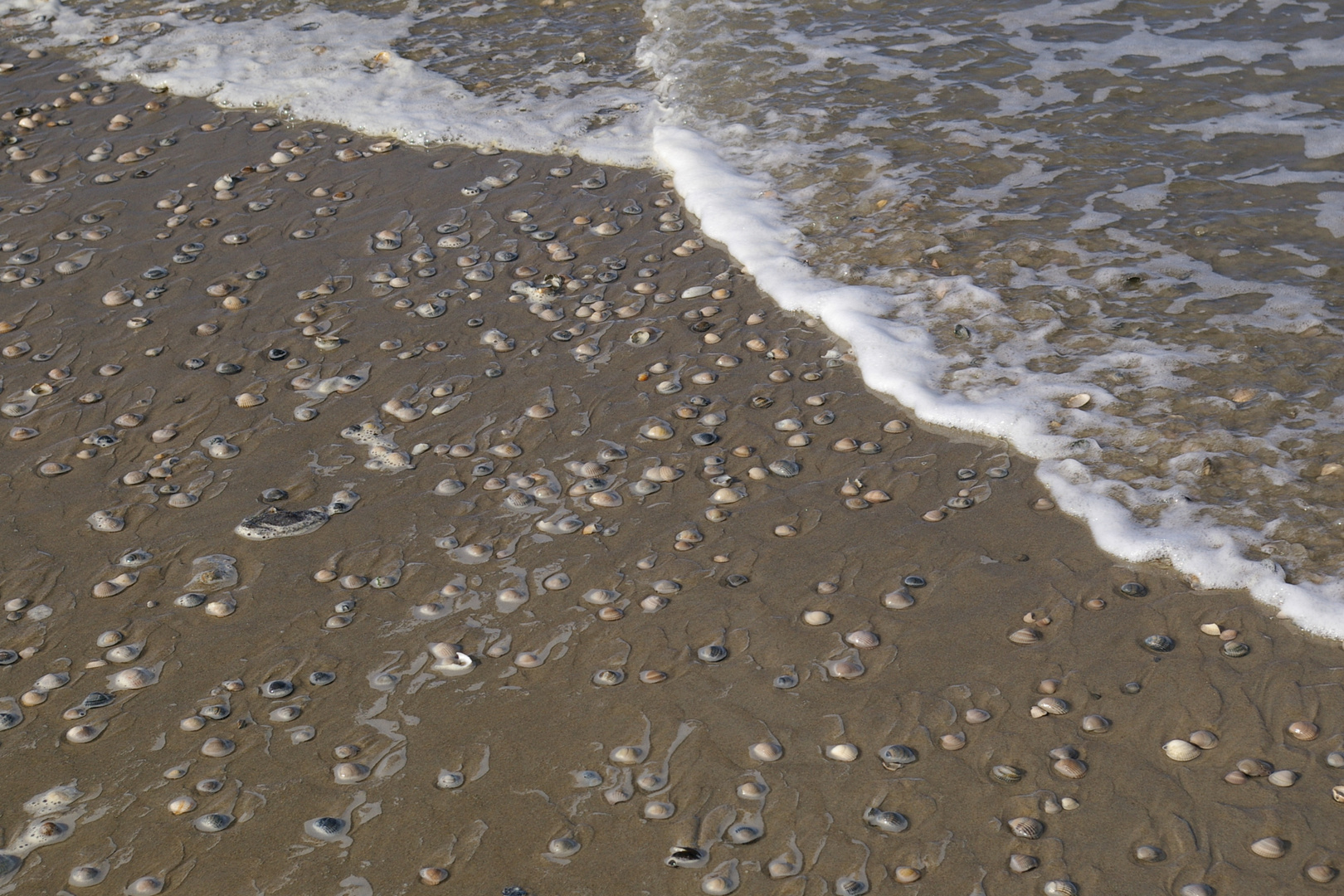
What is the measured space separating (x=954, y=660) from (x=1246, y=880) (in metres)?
1.32

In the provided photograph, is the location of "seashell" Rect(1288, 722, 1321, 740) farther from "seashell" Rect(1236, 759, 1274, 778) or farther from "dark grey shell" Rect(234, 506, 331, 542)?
"dark grey shell" Rect(234, 506, 331, 542)

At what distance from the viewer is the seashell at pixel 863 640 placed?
463cm

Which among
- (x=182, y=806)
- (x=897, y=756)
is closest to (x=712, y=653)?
(x=897, y=756)

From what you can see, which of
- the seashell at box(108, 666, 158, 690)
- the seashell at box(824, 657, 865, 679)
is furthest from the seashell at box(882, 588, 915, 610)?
the seashell at box(108, 666, 158, 690)

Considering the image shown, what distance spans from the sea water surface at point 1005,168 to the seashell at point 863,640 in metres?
1.37

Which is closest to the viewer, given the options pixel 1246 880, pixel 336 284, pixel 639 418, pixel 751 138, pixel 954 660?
pixel 1246 880

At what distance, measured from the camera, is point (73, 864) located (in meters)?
3.82

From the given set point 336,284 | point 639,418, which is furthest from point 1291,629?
point 336,284

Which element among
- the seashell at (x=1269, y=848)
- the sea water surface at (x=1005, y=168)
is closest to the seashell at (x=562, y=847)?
the seashell at (x=1269, y=848)

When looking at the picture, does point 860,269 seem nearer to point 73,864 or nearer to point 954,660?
point 954,660

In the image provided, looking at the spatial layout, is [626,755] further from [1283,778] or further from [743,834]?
[1283,778]

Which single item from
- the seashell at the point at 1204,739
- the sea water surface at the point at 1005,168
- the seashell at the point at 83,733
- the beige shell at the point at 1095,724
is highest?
the seashell at the point at 83,733

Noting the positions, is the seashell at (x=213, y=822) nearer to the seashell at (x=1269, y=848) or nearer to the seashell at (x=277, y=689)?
the seashell at (x=277, y=689)

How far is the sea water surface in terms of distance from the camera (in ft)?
18.6
